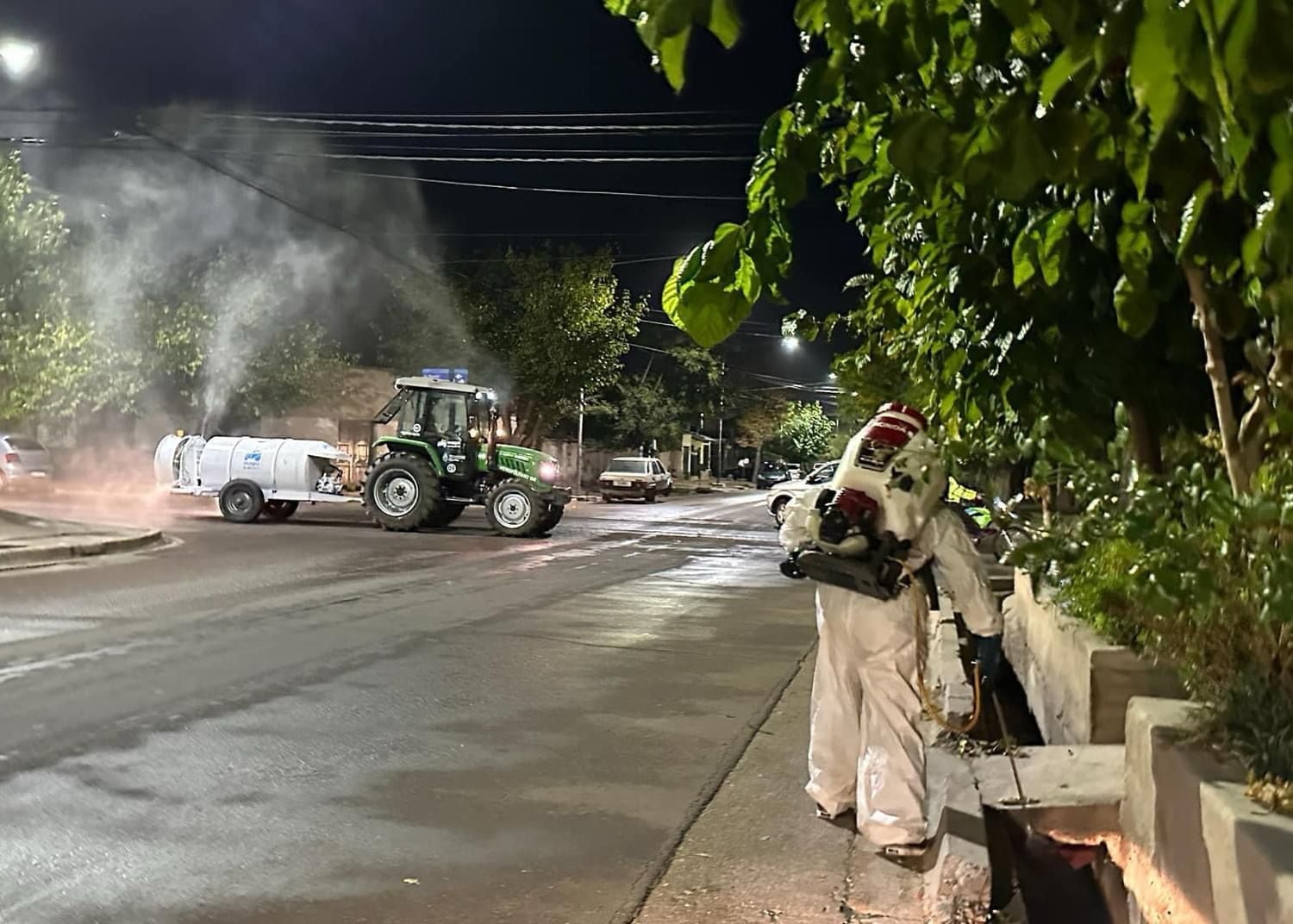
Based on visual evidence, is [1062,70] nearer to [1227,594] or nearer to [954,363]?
[1227,594]

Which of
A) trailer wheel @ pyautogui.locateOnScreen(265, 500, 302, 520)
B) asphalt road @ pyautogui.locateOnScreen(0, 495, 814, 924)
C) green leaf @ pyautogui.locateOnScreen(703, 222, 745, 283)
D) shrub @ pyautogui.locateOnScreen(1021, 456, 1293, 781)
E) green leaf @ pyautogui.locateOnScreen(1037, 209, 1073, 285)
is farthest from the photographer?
trailer wheel @ pyautogui.locateOnScreen(265, 500, 302, 520)

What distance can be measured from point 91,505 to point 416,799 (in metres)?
22.4

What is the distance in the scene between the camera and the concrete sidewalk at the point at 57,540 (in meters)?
14.1

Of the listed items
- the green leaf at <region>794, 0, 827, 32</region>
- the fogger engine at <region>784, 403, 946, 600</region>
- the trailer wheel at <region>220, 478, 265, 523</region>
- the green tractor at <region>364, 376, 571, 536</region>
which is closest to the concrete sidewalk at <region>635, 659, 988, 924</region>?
the fogger engine at <region>784, 403, 946, 600</region>

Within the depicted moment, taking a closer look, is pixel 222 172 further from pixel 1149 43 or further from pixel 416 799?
pixel 1149 43

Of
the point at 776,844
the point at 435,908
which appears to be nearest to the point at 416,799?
the point at 435,908

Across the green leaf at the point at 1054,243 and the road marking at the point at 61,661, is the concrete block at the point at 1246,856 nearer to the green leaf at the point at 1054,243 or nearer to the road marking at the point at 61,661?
the green leaf at the point at 1054,243

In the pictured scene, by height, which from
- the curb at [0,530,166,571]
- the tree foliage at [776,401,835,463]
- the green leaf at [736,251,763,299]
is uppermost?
the tree foliage at [776,401,835,463]

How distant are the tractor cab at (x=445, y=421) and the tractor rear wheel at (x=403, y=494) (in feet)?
1.44

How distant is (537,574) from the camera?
14.1 metres

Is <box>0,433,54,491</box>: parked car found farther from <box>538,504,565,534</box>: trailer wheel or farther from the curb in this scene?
<box>538,504,565,534</box>: trailer wheel

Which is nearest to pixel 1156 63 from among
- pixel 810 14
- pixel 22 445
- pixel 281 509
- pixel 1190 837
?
pixel 810 14

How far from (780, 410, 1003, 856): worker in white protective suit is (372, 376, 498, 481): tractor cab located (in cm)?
1683

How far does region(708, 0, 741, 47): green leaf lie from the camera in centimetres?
143
